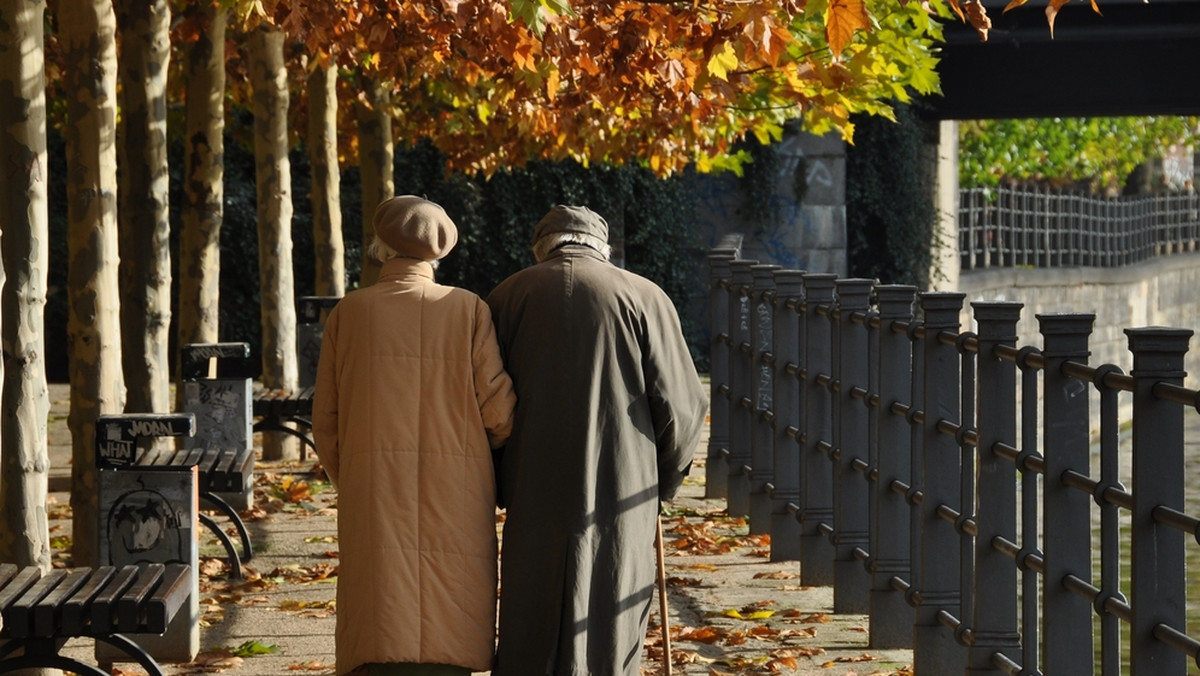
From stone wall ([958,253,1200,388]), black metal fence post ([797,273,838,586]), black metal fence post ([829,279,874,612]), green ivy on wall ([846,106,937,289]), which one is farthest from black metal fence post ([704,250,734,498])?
stone wall ([958,253,1200,388])

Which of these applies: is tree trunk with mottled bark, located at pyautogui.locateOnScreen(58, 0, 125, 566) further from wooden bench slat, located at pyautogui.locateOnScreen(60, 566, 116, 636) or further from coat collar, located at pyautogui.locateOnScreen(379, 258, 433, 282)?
coat collar, located at pyautogui.locateOnScreen(379, 258, 433, 282)

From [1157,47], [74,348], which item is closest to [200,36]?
[74,348]

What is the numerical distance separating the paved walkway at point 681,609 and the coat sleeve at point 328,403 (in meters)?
→ 1.64

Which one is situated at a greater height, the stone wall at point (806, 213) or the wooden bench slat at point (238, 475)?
the stone wall at point (806, 213)

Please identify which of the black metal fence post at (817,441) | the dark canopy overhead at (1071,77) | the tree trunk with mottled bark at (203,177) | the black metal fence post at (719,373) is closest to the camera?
the black metal fence post at (817,441)

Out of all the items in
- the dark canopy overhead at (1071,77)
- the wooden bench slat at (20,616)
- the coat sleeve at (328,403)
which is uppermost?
the dark canopy overhead at (1071,77)

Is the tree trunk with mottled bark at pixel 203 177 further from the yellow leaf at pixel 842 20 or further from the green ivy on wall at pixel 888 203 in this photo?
the green ivy on wall at pixel 888 203

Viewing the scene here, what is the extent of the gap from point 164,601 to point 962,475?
8.65ft

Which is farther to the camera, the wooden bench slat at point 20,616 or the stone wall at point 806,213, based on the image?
the stone wall at point 806,213

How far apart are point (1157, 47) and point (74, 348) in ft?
60.0

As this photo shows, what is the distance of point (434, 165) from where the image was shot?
22656mm

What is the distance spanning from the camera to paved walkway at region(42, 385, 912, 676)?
668 cm

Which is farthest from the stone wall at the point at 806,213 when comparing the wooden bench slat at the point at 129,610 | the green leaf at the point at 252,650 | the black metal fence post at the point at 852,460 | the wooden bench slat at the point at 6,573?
the wooden bench slat at the point at 129,610

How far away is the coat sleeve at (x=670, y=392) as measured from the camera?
5.32m
